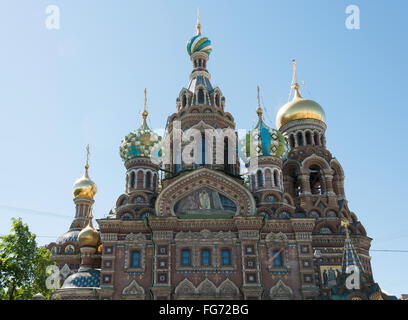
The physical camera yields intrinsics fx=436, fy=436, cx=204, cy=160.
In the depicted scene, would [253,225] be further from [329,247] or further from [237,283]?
[329,247]

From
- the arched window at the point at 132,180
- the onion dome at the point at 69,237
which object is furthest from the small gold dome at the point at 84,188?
the arched window at the point at 132,180

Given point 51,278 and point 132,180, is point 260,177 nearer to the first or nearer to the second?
point 132,180

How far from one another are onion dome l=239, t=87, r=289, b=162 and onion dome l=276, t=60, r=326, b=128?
434cm

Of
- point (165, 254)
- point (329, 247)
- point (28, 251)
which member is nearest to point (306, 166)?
point (329, 247)

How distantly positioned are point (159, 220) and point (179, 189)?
2.17 metres

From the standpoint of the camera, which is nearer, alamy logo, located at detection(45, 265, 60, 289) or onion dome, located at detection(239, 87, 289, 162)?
alamy logo, located at detection(45, 265, 60, 289)

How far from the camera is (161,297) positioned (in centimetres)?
2088

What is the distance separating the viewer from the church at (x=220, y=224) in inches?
840

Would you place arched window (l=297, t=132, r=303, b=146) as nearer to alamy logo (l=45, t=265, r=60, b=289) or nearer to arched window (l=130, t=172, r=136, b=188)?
arched window (l=130, t=172, r=136, b=188)

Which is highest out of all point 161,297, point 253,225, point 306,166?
point 306,166

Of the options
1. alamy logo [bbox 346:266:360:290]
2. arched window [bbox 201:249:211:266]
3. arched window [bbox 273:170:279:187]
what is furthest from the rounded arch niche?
alamy logo [bbox 346:266:360:290]

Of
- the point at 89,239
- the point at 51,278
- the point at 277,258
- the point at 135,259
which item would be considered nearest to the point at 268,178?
the point at 277,258

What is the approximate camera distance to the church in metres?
21.3

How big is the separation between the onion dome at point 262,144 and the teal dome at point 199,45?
8.91 m
